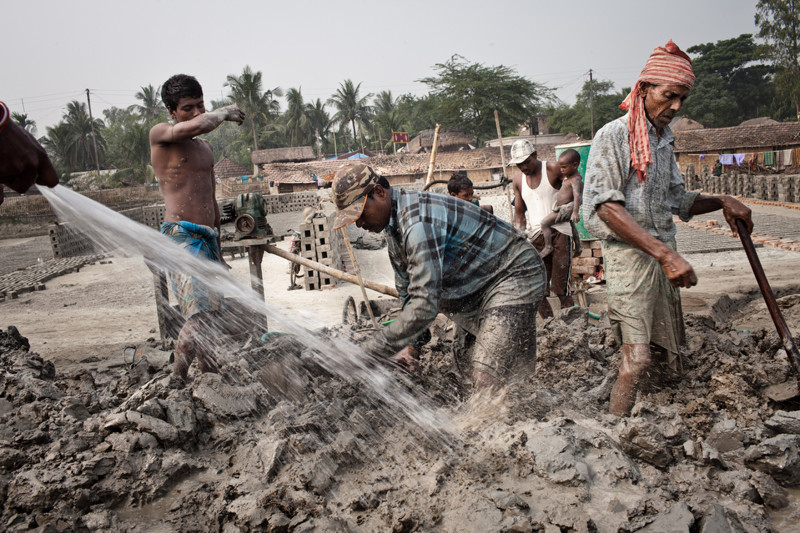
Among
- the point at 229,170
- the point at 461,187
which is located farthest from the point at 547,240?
the point at 229,170

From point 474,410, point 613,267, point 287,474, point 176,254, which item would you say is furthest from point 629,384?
point 176,254

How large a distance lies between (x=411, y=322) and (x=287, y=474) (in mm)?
832

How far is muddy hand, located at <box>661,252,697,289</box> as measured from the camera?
224cm

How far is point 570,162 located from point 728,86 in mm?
53145

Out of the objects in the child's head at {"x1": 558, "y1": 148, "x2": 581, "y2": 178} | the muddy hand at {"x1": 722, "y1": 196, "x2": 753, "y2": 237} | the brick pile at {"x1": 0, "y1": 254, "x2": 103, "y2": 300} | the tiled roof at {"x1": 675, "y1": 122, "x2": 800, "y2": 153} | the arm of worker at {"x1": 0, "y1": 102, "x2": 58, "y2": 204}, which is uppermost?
the tiled roof at {"x1": 675, "y1": 122, "x2": 800, "y2": 153}

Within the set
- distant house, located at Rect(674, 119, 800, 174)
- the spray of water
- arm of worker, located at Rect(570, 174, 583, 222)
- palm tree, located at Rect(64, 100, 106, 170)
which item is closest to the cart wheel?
the spray of water

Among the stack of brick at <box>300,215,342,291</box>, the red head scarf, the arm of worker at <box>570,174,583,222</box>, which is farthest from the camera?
the stack of brick at <box>300,215,342,291</box>

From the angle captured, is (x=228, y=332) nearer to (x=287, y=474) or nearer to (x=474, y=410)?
(x=287, y=474)

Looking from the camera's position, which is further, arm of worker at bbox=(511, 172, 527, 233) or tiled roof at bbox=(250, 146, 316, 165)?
tiled roof at bbox=(250, 146, 316, 165)

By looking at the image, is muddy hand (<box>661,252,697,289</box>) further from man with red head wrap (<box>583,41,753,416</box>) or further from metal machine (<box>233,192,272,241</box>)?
metal machine (<box>233,192,272,241</box>)

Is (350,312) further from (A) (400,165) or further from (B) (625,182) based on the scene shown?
(A) (400,165)

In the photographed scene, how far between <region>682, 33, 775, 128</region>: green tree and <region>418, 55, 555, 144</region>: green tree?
13.9m

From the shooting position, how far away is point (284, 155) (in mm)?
41594

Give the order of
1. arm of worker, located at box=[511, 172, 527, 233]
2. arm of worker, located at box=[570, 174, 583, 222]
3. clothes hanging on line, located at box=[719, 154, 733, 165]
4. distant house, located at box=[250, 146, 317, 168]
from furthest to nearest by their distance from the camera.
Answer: distant house, located at box=[250, 146, 317, 168], clothes hanging on line, located at box=[719, 154, 733, 165], arm of worker, located at box=[511, 172, 527, 233], arm of worker, located at box=[570, 174, 583, 222]
